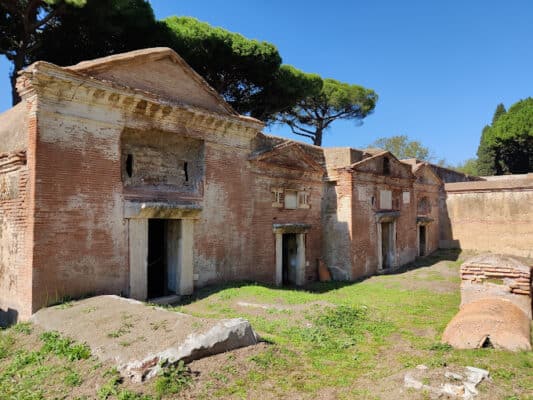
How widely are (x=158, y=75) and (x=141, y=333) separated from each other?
6044 mm

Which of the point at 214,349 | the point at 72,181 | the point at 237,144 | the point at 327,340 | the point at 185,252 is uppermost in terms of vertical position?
the point at 237,144

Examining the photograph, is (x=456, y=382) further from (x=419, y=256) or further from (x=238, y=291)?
(x=419, y=256)

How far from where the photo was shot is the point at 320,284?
1326cm

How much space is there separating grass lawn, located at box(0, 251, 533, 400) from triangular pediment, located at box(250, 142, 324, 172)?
423cm

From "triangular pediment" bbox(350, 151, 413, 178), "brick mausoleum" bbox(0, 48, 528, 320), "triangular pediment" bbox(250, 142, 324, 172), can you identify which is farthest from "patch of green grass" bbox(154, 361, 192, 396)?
"triangular pediment" bbox(350, 151, 413, 178)

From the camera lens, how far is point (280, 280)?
12500 mm

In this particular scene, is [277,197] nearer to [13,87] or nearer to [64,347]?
[64,347]

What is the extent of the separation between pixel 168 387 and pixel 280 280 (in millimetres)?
8107

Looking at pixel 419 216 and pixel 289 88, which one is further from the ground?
pixel 289 88

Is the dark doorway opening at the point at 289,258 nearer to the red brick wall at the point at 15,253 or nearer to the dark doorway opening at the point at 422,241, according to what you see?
the red brick wall at the point at 15,253

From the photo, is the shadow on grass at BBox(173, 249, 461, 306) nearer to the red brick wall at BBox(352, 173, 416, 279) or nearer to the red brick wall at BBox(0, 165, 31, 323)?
the red brick wall at BBox(352, 173, 416, 279)

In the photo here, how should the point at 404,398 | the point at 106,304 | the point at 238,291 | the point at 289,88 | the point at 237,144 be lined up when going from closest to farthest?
the point at 404,398
the point at 106,304
the point at 238,291
the point at 237,144
the point at 289,88

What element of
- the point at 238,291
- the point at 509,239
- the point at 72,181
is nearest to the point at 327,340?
the point at 238,291

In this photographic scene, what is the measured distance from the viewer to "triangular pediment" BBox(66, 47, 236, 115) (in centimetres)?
818
